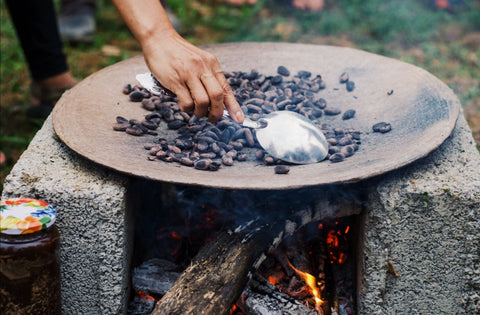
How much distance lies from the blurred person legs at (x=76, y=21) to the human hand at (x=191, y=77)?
334 centimetres

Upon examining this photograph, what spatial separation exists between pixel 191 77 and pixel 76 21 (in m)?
3.68

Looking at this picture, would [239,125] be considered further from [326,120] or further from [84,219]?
[84,219]

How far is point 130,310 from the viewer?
6.70 ft

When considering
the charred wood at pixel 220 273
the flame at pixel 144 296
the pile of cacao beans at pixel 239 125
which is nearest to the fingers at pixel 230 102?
the pile of cacao beans at pixel 239 125

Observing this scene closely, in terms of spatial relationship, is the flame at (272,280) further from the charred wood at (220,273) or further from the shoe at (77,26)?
the shoe at (77,26)

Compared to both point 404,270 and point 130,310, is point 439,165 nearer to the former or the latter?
point 404,270

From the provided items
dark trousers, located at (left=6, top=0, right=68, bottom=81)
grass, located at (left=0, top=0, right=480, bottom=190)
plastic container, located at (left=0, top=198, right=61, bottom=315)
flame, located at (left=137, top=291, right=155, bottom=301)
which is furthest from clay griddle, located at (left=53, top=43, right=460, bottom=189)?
grass, located at (left=0, top=0, right=480, bottom=190)

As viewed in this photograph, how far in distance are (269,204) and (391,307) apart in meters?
0.56

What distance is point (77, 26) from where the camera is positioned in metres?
5.01

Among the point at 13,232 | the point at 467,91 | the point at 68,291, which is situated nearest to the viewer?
the point at 13,232

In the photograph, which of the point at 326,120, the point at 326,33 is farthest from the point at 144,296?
the point at 326,33

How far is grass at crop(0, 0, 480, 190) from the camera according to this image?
4.47 meters

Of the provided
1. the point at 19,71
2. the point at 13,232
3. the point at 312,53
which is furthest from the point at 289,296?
the point at 19,71

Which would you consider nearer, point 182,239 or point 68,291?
point 68,291
